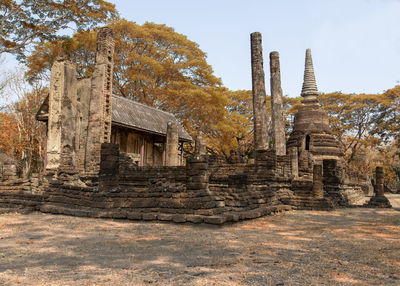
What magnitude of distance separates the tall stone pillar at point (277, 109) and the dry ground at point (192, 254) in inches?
479

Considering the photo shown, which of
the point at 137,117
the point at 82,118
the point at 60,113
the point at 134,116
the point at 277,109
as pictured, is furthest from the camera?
the point at 277,109

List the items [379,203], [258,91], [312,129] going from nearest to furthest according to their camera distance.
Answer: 1. [379,203]
2. [258,91]
3. [312,129]

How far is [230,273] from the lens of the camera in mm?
4121

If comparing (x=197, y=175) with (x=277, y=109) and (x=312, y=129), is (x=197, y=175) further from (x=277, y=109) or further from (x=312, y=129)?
(x=312, y=129)

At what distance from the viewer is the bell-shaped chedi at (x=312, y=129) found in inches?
932

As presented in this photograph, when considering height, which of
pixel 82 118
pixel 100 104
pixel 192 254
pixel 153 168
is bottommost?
pixel 192 254

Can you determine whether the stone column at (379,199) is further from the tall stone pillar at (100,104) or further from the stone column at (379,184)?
the tall stone pillar at (100,104)

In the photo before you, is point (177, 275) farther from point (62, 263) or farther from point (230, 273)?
point (62, 263)

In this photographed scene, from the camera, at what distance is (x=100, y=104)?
1553 centimetres

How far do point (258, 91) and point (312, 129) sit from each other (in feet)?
28.7

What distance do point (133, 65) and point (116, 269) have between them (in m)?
23.7

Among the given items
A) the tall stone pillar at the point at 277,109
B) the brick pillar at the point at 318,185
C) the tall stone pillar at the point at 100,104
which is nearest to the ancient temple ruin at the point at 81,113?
the tall stone pillar at the point at 100,104

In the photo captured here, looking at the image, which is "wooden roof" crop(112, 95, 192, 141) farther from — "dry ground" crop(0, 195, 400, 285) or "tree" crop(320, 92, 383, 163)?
"tree" crop(320, 92, 383, 163)

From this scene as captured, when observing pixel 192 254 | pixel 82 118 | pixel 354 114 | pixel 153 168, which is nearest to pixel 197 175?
pixel 153 168
